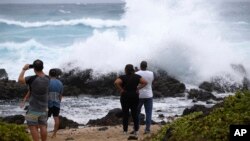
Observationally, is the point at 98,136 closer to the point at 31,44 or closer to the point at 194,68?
the point at 194,68

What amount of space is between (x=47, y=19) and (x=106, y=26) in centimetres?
1000

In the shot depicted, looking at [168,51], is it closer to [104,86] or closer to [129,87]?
[104,86]

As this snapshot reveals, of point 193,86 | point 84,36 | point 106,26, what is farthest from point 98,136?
point 106,26

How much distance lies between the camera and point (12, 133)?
6688 mm

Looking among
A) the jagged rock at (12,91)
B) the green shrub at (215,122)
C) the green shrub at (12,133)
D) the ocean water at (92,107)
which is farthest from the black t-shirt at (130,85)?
the jagged rock at (12,91)

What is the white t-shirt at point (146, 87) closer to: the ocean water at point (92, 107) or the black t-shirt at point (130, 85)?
the black t-shirt at point (130, 85)

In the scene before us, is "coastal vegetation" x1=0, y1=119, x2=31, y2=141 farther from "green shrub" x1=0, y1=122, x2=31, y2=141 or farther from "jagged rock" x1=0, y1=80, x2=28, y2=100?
"jagged rock" x1=0, y1=80, x2=28, y2=100

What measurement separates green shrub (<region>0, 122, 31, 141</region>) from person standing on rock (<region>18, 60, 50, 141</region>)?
70 cm

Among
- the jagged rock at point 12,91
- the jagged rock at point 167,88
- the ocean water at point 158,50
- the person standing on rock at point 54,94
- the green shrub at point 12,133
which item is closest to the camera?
the green shrub at point 12,133

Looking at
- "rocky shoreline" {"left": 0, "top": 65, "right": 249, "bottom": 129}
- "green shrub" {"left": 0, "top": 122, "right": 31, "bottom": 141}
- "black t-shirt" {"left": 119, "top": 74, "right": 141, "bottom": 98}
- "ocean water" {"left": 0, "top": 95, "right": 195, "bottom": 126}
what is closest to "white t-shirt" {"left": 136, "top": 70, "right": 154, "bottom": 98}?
"black t-shirt" {"left": 119, "top": 74, "right": 141, "bottom": 98}

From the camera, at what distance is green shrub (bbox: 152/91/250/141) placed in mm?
6227

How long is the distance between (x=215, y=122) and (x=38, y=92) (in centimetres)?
262

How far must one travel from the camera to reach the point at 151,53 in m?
27.2

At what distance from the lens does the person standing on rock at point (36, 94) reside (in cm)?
757
